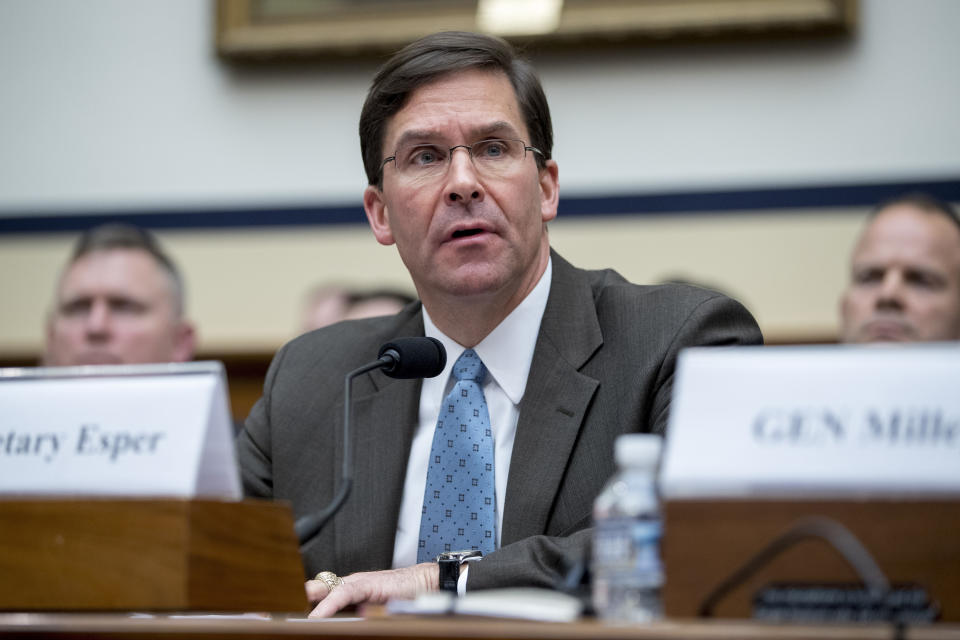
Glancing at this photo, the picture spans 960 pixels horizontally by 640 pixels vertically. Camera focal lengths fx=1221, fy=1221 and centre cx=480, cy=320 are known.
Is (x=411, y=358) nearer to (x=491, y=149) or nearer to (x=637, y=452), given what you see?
(x=491, y=149)

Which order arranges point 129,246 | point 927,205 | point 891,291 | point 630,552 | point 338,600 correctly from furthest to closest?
point 129,246, point 927,205, point 891,291, point 338,600, point 630,552

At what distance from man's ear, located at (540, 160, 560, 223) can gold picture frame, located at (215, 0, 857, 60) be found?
2.23 metres

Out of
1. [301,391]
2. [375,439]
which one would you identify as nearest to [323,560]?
[375,439]

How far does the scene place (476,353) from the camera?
2430 mm

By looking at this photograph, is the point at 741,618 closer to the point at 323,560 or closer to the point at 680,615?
the point at 680,615

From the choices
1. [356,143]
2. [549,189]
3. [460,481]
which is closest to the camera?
[460,481]

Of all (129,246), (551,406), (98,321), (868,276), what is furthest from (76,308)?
(868,276)

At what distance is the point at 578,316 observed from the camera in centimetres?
244

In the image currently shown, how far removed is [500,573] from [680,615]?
671mm

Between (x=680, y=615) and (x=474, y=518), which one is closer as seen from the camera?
(x=680, y=615)

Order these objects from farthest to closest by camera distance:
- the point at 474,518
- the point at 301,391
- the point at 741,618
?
the point at 301,391
the point at 474,518
the point at 741,618

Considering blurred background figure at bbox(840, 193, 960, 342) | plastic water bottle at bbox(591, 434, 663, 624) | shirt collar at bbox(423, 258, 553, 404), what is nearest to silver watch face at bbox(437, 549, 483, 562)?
shirt collar at bbox(423, 258, 553, 404)

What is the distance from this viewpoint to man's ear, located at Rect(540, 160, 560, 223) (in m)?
2.62

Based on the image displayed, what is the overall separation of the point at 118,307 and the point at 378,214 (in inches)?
53.3
